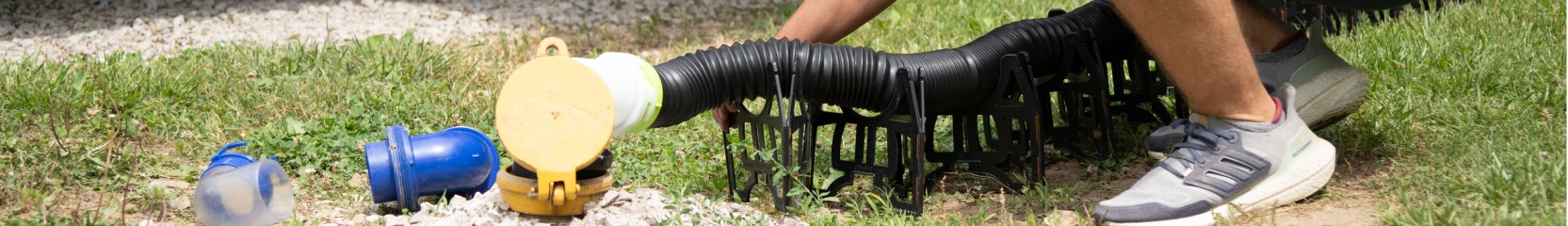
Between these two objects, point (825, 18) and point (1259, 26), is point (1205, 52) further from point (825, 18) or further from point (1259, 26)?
point (825, 18)

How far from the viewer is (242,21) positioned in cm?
550

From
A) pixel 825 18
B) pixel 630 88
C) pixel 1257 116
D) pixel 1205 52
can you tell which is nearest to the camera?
pixel 630 88

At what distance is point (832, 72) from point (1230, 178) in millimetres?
757

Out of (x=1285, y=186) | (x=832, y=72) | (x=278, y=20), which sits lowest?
(x=278, y=20)

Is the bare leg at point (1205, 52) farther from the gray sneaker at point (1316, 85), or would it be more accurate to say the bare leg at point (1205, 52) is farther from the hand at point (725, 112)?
the hand at point (725, 112)

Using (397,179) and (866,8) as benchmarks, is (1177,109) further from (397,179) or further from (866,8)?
(397,179)

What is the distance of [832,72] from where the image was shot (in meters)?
2.46

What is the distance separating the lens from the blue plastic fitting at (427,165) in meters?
2.65

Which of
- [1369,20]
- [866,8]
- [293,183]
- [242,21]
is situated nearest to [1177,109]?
[866,8]

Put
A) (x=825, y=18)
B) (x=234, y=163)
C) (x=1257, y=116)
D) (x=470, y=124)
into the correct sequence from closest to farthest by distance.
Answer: (x=1257, y=116)
(x=234, y=163)
(x=825, y=18)
(x=470, y=124)

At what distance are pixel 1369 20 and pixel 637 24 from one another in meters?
2.86

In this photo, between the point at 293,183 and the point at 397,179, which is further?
the point at 293,183

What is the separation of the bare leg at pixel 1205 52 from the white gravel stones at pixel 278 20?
3.41 metres

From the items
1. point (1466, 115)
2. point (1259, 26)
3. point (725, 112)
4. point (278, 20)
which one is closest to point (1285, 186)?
point (1259, 26)
